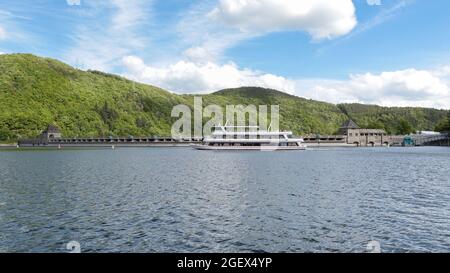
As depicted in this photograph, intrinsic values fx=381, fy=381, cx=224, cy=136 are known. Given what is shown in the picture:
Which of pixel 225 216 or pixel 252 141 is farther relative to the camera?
pixel 252 141

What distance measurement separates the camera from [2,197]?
39469mm

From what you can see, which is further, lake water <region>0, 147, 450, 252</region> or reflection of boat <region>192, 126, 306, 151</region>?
reflection of boat <region>192, 126, 306, 151</region>

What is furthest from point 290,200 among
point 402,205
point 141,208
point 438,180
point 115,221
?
point 438,180

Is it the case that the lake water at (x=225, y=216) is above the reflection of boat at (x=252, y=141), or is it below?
below

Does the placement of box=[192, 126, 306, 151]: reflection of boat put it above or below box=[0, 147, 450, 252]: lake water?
→ above

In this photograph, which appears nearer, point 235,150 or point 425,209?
point 425,209

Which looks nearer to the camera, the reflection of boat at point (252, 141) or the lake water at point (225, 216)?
the lake water at point (225, 216)

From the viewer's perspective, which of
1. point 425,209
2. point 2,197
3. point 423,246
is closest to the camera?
point 423,246

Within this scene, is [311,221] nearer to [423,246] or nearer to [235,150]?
[423,246]

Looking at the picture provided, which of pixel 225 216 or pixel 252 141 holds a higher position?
pixel 252 141

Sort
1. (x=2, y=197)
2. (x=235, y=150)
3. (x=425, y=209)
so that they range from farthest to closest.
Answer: (x=235, y=150)
(x=2, y=197)
(x=425, y=209)

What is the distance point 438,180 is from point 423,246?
1388 inches
